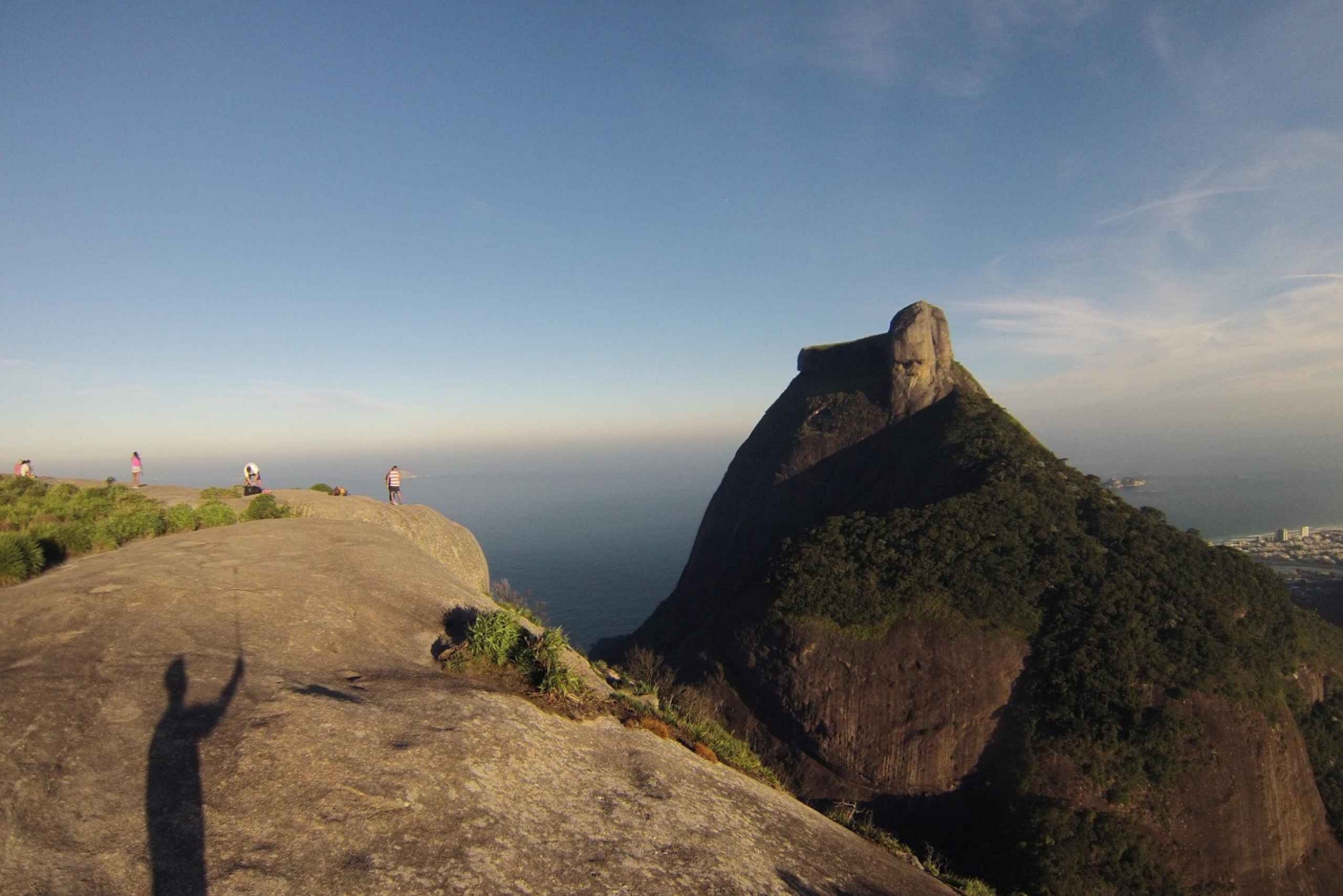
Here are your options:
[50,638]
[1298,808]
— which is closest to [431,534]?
[50,638]

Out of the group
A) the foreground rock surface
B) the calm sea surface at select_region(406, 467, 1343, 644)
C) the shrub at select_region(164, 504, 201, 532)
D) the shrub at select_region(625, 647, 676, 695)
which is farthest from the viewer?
the calm sea surface at select_region(406, 467, 1343, 644)

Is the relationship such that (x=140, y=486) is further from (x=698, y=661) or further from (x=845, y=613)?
(x=845, y=613)

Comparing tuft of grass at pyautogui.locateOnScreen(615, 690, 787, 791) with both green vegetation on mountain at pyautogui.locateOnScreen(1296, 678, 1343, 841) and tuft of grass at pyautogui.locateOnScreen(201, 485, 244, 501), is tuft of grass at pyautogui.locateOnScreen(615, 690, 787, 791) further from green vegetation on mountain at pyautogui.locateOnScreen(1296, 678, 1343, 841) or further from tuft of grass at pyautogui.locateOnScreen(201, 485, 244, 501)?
green vegetation on mountain at pyautogui.locateOnScreen(1296, 678, 1343, 841)

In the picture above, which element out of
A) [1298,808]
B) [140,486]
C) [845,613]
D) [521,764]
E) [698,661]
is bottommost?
[1298,808]

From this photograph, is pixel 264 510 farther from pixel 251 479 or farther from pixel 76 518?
pixel 251 479

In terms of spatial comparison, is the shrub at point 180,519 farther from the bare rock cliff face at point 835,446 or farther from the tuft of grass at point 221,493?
the bare rock cliff face at point 835,446

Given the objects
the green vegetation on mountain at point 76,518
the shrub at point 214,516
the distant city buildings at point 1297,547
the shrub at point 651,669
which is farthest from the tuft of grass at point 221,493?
the distant city buildings at point 1297,547

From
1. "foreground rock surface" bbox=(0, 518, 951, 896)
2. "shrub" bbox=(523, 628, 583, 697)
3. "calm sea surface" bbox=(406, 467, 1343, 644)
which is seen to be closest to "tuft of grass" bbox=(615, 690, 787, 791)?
"foreground rock surface" bbox=(0, 518, 951, 896)
